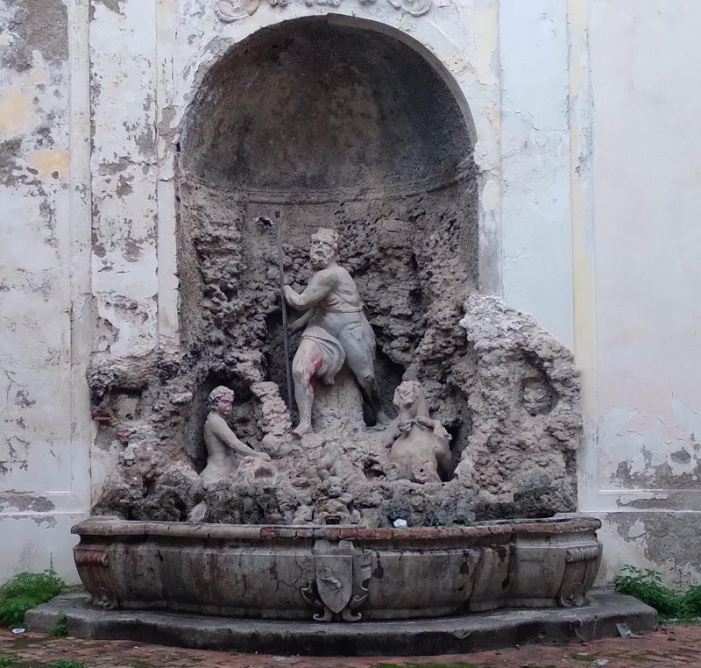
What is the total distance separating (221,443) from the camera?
8562mm

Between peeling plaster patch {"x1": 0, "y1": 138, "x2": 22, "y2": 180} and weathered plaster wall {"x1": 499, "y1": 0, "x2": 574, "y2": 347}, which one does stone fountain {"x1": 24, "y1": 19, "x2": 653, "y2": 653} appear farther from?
peeling plaster patch {"x1": 0, "y1": 138, "x2": 22, "y2": 180}

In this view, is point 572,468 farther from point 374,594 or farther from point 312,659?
point 312,659

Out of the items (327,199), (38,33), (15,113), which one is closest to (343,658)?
(327,199)

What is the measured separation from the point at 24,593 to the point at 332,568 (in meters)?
2.62

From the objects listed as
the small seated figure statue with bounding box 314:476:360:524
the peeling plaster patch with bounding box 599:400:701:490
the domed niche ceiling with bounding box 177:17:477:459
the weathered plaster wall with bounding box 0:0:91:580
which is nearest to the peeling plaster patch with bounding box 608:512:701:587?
the peeling plaster patch with bounding box 599:400:701:490

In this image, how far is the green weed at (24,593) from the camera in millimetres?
7449

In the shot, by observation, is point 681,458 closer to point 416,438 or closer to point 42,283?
point 416,438

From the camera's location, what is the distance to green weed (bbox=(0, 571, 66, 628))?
24.4 ft

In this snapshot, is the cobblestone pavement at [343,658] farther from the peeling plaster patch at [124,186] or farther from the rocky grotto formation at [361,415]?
the peeling plaster patch at [124,186]

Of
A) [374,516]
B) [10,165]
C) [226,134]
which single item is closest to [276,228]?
[226,134]

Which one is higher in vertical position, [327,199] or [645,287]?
[327,199]

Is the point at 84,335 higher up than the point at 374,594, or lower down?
higher up

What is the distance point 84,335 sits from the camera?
8.42 metres

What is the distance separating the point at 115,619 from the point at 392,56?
5.14m
